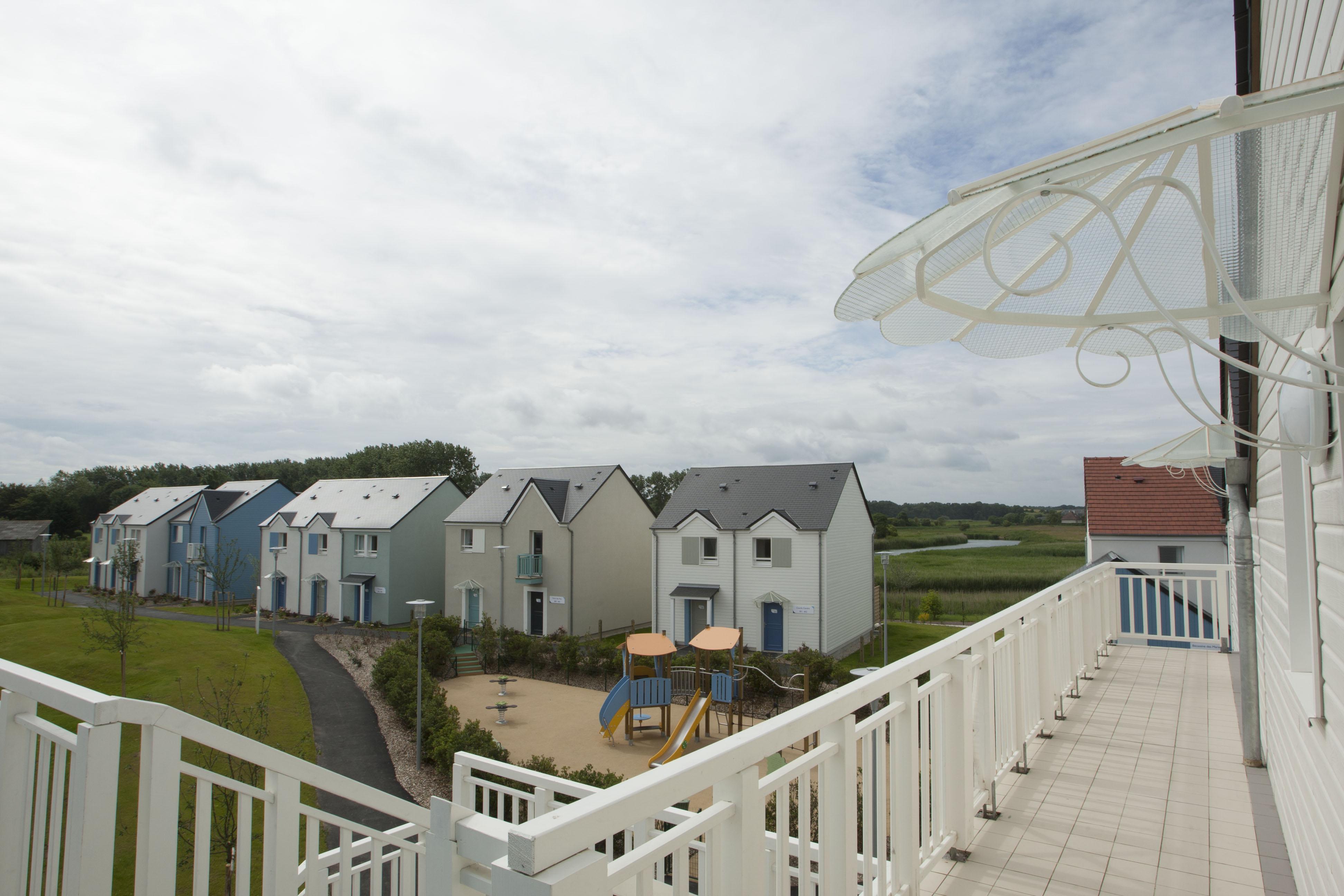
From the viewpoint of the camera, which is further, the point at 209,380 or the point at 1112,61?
the point at 209,380

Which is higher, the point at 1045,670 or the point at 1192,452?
the point at 1192,452

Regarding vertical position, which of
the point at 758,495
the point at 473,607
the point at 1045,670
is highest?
the point at 758,495

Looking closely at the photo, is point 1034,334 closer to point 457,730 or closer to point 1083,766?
point 1083,766

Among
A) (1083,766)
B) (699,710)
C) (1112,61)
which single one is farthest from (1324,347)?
(699,710)

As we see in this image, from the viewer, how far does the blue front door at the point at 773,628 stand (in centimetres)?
2231

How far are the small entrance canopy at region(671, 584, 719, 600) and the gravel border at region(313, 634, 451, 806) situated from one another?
33.3 feet

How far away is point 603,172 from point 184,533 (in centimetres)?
4281

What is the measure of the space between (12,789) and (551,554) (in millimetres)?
24253

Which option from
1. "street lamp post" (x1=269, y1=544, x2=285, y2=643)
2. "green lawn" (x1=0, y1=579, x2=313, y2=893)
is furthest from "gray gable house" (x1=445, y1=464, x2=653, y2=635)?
"street lamp post" (x1=269, y1=544, x2=285, y2=643)

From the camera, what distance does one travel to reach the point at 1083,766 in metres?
4.34

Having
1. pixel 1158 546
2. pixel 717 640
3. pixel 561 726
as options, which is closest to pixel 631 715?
pixel 561 726

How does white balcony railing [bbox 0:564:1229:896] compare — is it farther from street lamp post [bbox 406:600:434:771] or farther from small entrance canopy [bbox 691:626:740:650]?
small entrance canopy [bbox 691:626:740:650]

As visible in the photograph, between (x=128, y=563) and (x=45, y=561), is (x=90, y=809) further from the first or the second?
(x=45, y=561)

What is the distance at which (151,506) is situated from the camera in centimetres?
4147
